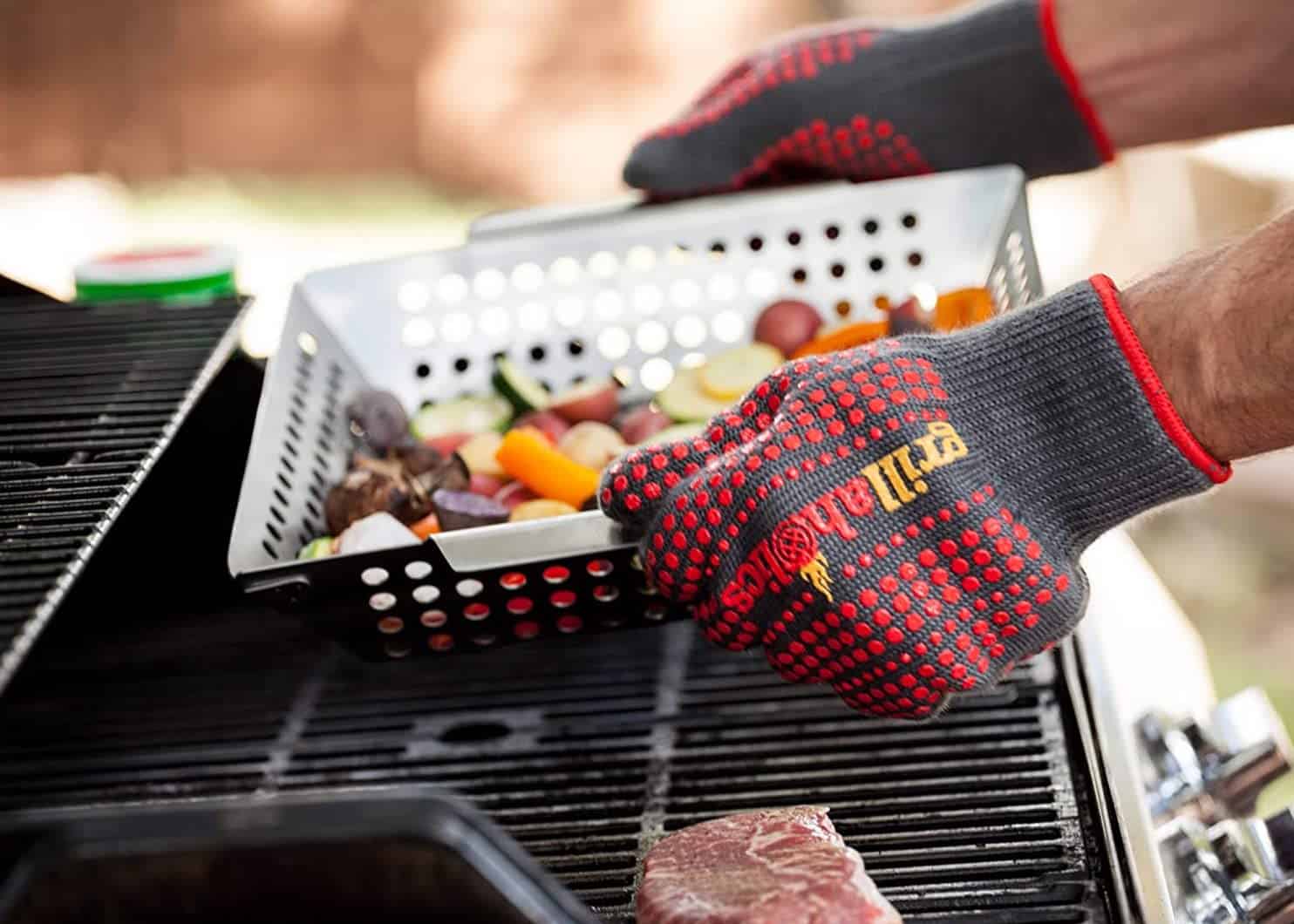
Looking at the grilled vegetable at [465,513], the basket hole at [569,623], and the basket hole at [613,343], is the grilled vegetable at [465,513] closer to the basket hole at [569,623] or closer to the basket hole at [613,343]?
the basket hole at [569,623]

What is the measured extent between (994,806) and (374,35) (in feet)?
15.4

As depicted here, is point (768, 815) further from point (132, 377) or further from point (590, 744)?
point (132, 377)

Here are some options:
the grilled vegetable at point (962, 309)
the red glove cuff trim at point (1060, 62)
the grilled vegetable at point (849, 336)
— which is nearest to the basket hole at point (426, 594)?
the grilled vegetable at point (849, 336)

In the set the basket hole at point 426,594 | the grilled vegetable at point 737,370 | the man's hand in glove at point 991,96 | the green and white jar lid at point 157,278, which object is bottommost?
the basket hole at point 426,594

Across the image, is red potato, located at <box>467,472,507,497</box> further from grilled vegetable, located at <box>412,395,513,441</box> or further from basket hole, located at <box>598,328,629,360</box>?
basket hole, located at <box>598,328,629,360</box>

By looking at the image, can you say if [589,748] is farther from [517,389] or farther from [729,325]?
[729,325]

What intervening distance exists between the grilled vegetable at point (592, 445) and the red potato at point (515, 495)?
0.07 meters

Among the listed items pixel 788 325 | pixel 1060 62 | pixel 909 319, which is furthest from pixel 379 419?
pixel 1060 62

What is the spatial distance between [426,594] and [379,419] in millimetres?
435

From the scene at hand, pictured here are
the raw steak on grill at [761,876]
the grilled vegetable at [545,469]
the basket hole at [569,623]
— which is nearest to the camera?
the raw steak on grill at [761,876]

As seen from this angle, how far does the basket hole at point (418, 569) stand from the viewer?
1.26 metres

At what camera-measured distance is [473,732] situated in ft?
4.99

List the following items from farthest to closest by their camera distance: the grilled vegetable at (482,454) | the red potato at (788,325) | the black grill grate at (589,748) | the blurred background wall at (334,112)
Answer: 1. the blurred background wall at (334,112)
2. the red potato at (788,325)
3. the grilled vegetable at (482,454)
4. the black grill grate at (589,748)

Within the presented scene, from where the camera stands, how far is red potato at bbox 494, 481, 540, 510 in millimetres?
1640
